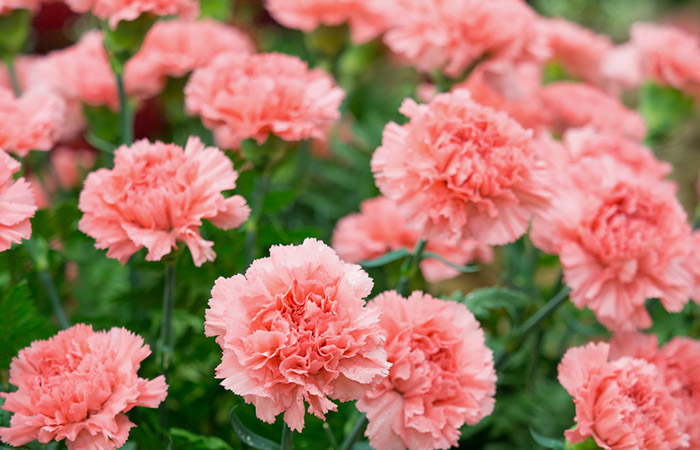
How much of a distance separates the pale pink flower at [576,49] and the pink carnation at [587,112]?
0.10m

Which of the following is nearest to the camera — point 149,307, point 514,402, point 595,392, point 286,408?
point 286,408

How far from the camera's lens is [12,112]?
58 cm

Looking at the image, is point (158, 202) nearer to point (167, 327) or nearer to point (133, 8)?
point (167, 327)

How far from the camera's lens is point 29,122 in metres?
Answer: 0.57

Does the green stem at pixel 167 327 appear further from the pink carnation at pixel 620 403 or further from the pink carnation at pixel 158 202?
the pink carnation at pixel 620 403

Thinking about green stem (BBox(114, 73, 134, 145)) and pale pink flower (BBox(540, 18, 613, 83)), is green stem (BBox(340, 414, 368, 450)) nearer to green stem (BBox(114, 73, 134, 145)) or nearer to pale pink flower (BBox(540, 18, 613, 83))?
green stem (BBox(114, 73, 134, 145))

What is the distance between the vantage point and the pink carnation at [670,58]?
82 cm

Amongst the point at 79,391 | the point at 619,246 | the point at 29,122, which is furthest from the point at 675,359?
the point at 29,122

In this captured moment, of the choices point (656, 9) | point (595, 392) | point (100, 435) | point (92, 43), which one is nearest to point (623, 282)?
point (595, 392)

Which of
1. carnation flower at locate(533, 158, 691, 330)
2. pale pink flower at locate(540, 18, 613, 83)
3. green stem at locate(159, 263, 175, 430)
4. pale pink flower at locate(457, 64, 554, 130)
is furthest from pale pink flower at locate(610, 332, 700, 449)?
pale pink flower at locate(540, 18, 613, 83)

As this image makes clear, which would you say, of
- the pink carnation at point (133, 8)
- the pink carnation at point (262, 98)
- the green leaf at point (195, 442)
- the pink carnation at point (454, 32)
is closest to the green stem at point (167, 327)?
the green leaf at point (195, 442)

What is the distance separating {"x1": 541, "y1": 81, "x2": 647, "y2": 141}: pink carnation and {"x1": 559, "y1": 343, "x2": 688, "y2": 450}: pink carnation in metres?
0.41

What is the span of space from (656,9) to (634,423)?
3.32 metres

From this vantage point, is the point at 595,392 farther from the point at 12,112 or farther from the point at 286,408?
the point at 12,112
